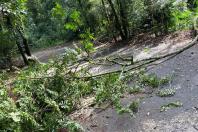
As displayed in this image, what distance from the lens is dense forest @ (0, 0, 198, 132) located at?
5.41m

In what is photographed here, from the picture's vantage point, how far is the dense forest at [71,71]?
17.8ft

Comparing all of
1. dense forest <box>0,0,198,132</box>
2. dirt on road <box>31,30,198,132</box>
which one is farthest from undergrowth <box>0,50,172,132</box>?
dirt on road <box>31,30,198,132</box>

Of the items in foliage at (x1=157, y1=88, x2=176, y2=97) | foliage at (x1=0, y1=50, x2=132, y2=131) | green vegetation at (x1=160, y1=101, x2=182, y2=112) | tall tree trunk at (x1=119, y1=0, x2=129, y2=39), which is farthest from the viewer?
tall tree trunk at (x1=119, y1=0, x2=129, y2=39)

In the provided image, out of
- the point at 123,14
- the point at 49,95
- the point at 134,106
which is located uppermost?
the point at 123,14

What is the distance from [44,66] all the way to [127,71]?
180 cm

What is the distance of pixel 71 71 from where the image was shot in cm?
733

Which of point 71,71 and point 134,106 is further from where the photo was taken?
point 71,71

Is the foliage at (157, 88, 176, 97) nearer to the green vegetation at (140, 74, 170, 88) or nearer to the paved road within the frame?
the paved road

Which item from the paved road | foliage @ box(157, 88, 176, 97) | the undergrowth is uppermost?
the undergrowth

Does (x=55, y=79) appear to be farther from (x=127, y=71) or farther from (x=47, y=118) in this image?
(x=127, y=71)

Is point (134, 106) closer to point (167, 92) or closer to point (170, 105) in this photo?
point (170, 105)

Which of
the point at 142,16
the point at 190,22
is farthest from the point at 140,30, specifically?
the point at 190,22

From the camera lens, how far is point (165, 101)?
21.0ft

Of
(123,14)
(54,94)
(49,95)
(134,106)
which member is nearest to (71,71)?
(49,95)
